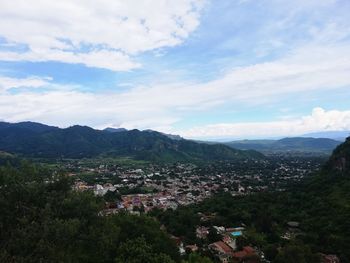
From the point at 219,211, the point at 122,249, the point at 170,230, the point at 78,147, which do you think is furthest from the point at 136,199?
the point at 78,147

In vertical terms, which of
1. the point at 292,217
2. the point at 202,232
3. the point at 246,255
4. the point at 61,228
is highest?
the point at 61,228

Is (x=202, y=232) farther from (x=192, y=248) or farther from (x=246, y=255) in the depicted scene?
(x=246, y=255)

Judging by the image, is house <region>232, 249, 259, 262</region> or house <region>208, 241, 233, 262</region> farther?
house <region>208, 241, 233, 262</region>

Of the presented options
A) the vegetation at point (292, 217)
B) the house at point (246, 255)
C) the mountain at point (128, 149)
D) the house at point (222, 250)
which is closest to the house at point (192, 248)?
the house at point (222, 250)

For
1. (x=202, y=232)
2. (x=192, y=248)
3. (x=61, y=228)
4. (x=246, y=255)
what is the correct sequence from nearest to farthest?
(x=61, y=228), (x=246, y=255), (x=192, y=248), (x=202, y=232)

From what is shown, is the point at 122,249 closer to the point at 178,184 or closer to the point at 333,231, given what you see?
the point at 333,231

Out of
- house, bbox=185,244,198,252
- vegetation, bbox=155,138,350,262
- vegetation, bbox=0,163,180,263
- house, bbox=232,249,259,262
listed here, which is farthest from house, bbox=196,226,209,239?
vegetation, bbox=0,163,180,263

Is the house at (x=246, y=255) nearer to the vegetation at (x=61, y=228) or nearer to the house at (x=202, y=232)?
the house at (x=202, y=232)

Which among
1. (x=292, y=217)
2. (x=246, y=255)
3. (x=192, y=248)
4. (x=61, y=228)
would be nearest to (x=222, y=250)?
(x=192, y=248)

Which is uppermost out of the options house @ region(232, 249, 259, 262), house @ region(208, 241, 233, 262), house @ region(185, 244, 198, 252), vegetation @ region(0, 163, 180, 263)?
vegetation @ region(0, 163, 180, 263)

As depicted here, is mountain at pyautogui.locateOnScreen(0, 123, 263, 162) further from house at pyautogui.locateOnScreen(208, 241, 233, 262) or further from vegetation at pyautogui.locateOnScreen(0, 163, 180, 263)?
vegetation at pyautogui.locateOnScreen(0, 163, 180, 263)

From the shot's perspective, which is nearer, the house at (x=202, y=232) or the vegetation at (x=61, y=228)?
the vegetation at (x=61, y=228)
